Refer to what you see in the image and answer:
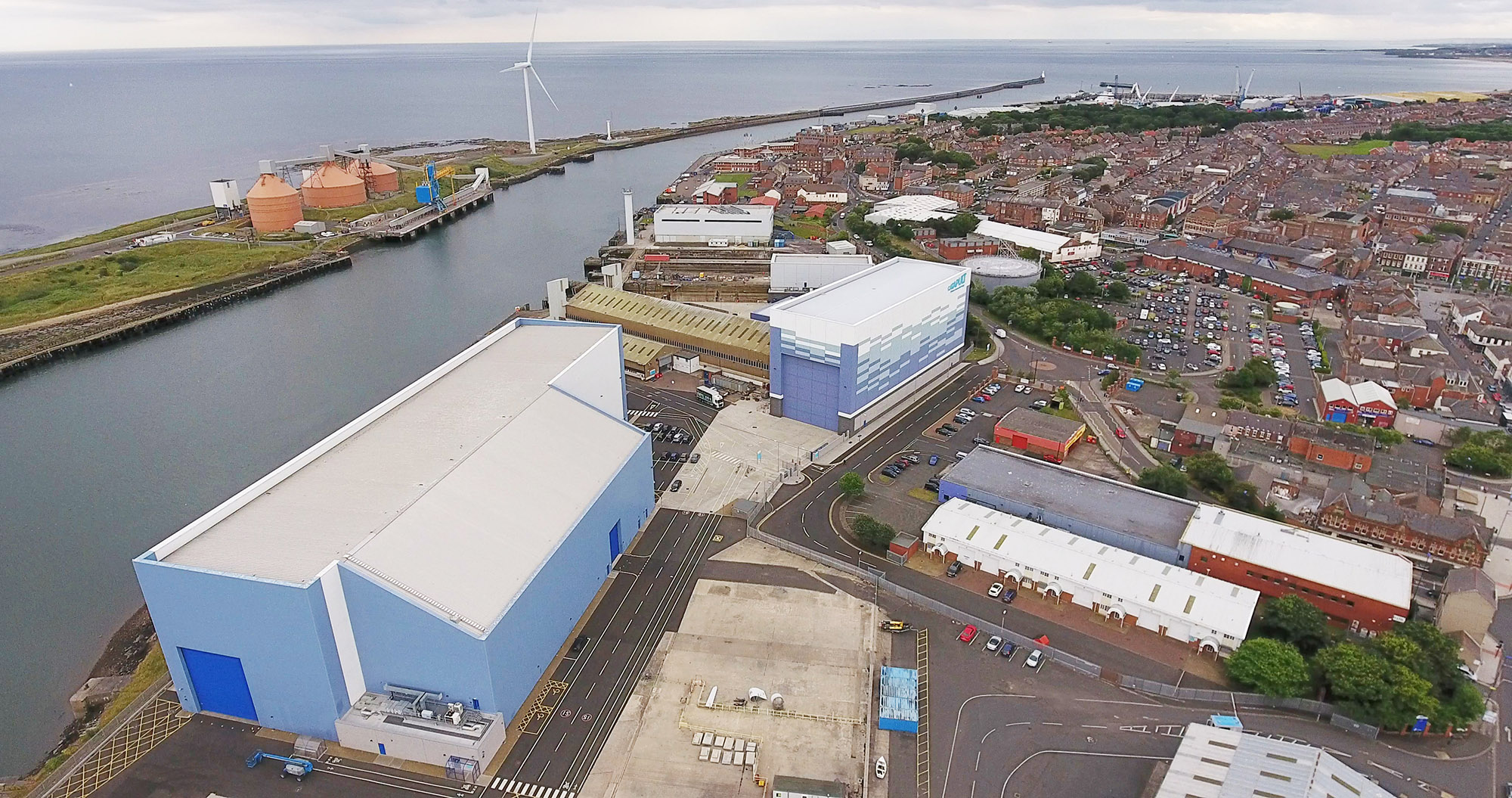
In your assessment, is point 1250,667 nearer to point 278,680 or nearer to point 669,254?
point 278,680

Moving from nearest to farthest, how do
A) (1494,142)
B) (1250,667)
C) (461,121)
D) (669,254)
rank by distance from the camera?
1. (1250,667)
2. (669,254)
3. (1494,142)
4. (461,121)

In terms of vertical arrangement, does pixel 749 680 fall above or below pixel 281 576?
below

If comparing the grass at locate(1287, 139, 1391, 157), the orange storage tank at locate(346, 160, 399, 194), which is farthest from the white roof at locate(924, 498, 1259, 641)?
the grass at locate(1287, 139, 1391, 157)

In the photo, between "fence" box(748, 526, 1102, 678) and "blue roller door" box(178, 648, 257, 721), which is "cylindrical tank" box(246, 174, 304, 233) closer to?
"blue roller door" box(178, 648, 257, 721)

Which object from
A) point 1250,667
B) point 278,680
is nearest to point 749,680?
point 278,680

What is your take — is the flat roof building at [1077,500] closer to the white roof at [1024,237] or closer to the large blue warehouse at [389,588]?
the large blue warehouse at [389,588]
